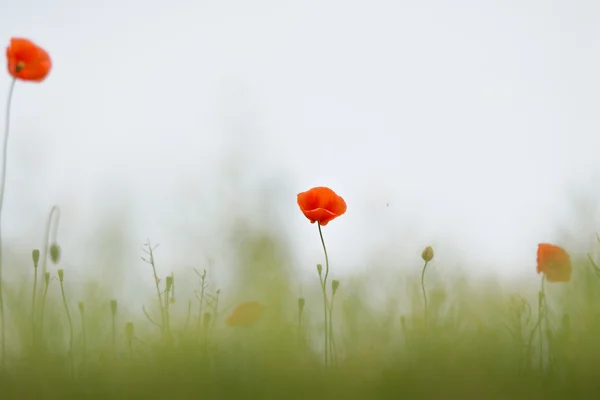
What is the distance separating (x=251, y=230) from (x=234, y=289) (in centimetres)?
68

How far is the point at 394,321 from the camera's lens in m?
1.82

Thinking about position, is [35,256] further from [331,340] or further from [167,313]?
[331,340]

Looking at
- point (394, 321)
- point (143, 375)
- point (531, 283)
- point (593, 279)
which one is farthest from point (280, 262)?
point (143, 375)

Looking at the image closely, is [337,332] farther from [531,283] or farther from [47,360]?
[47,360]

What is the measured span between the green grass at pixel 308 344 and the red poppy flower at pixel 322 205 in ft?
0.68

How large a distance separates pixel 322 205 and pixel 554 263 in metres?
0.74

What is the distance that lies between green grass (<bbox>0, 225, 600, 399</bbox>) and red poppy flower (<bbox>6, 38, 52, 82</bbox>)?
762 mm

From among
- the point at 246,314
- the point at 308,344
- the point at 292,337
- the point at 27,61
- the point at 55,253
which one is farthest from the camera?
the point at 27,61

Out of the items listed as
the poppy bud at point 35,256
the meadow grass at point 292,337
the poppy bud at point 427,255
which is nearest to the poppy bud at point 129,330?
the meadow grass at point 292,337

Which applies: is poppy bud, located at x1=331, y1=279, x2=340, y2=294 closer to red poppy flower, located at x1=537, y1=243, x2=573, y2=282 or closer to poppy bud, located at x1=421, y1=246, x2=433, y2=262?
poppy bud, located at x1=421, y1=246, x2=433, y2=262

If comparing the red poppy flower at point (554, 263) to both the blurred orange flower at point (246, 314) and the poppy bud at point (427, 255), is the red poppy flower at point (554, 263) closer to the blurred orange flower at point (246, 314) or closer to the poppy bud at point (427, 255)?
the poppy bud at point (427, 255)

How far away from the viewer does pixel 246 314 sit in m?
1.83

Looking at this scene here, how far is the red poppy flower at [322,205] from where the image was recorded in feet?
7.28

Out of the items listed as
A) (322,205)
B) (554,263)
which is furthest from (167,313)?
(554,263)
